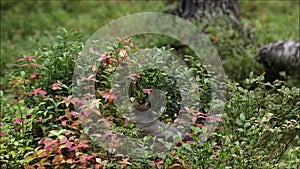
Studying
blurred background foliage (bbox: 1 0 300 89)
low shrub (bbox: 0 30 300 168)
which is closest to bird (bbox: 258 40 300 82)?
blurred background foliage (bbox: 1 0 300 89)

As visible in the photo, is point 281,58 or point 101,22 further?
point 101,22

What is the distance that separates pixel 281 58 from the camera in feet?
16.0

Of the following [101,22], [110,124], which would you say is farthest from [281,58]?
[101,22]

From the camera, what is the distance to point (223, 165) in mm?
2527

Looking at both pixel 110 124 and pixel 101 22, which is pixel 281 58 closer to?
pixel 110 124

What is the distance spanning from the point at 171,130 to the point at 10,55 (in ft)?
10.3

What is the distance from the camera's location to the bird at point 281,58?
189 inches

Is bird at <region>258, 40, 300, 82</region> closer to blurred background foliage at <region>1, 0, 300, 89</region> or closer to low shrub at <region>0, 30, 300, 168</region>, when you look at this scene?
blurred background foliage at <region>1, 0, 300, 89</region>

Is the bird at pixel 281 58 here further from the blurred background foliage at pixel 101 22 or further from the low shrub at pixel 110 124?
the low shrub at pixel 110 124

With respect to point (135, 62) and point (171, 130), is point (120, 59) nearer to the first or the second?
point (135, 62)

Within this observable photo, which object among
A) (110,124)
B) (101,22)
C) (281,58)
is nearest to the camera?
(110,124)

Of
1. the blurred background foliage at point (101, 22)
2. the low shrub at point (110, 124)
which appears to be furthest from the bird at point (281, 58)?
the low shrub at point (110, 124)

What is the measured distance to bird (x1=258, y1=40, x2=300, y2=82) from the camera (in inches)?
189

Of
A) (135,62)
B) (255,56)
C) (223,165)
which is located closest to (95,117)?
(135,62)
